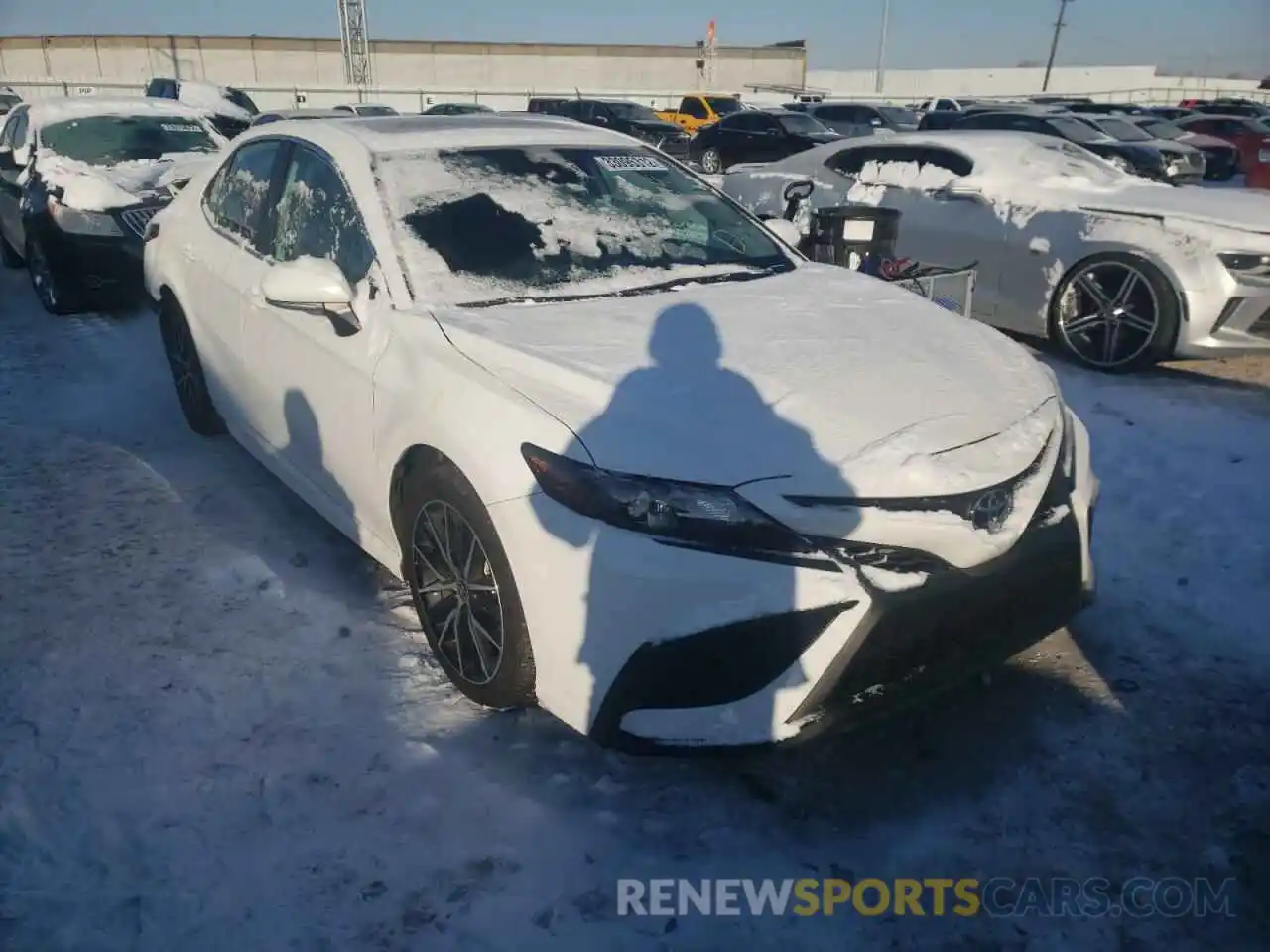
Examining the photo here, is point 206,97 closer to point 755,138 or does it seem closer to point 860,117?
point 755,138

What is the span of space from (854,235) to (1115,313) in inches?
66.7

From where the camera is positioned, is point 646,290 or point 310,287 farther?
point 646,290

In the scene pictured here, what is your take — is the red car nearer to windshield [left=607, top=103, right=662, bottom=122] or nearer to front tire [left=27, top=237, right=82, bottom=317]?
windshield [left=607, top=103, right=662, bottom=122]

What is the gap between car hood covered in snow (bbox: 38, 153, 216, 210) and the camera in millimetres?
6906

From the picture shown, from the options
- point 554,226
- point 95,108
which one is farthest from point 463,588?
point 95,108

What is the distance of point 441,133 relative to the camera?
3.54 m

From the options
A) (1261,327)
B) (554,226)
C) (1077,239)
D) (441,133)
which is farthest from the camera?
(1077,239)

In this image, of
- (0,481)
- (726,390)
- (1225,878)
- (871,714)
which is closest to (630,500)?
(726,390)

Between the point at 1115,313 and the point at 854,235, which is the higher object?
the point at 854,235

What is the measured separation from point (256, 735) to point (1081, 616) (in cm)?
267

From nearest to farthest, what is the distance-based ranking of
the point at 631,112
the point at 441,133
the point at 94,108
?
the point at 441,133, the point at 94,108, the point at 631,112

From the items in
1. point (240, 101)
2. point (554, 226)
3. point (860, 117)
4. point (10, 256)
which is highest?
point (554, 226)

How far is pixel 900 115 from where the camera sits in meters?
22.8

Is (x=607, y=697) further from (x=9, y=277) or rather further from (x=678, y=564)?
(x=9, y=277)
